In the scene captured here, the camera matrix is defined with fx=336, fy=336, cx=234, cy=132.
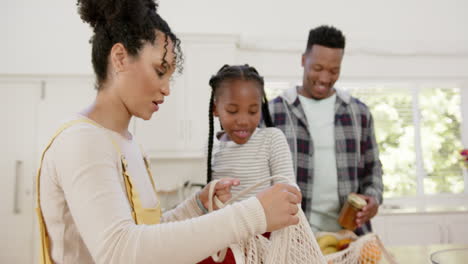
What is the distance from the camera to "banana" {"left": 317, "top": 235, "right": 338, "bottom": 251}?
0.94m

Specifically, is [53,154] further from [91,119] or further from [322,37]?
[322,37]

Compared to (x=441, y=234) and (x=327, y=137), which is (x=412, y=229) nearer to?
(x=441, y=234)

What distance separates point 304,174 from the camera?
4.71 feet

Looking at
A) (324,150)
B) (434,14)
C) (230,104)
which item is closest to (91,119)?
(230,104)

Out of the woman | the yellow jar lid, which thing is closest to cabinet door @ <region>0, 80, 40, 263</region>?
the woman

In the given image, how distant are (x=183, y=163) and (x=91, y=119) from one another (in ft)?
8.67

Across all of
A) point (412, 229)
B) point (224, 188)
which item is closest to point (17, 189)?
point (224, 188)

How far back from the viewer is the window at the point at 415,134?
3.52 metres

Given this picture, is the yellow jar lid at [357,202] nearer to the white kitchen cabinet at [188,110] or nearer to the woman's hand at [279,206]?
the woman's hand at [279,206]

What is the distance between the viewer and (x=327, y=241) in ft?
3.12

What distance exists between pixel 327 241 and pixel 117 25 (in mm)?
774

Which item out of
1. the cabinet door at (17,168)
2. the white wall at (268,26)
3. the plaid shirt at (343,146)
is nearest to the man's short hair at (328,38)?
the plaid shirt at (343,146)

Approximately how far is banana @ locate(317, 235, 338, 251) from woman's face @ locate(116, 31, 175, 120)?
0.59m

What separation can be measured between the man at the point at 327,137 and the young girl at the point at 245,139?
410mm
